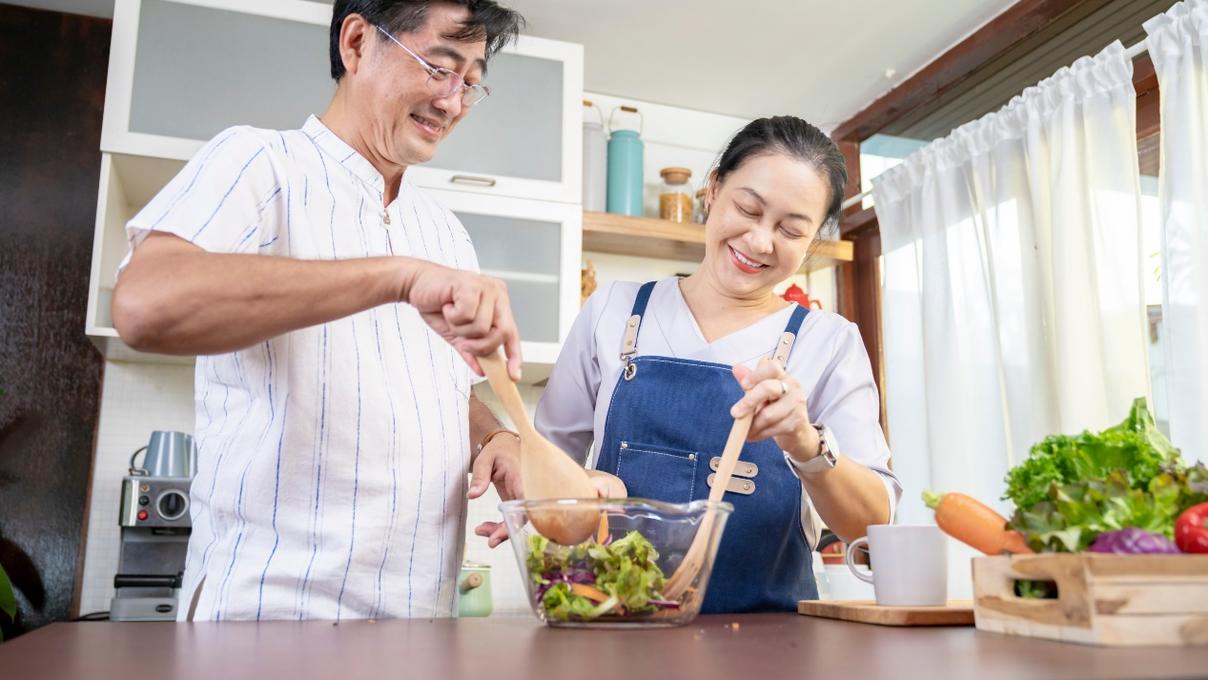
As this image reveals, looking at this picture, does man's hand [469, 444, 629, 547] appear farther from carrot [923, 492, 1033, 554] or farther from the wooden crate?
the wooden crate

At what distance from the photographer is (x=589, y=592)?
0.87 meters

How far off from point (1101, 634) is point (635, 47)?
260cm

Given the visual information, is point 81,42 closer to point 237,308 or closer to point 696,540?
point 237,308

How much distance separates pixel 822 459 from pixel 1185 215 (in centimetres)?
142

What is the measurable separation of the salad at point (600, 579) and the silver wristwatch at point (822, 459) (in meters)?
0.35

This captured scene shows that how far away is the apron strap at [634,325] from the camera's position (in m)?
1.50

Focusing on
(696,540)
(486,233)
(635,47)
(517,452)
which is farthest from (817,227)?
(635,47)

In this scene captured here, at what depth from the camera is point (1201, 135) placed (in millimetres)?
2111

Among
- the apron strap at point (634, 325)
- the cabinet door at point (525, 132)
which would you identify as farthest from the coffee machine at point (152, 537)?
the apron strap at point (634, 325)

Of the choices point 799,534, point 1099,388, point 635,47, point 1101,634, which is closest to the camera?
point 1101,634

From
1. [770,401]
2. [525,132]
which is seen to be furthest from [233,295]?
[525,132]

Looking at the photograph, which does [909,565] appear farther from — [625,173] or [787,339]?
[625,173]

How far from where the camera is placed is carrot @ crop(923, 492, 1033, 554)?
36.1 inches

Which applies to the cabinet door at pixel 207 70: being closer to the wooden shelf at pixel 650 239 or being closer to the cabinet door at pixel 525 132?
the cabinet door at pixel 525 132
